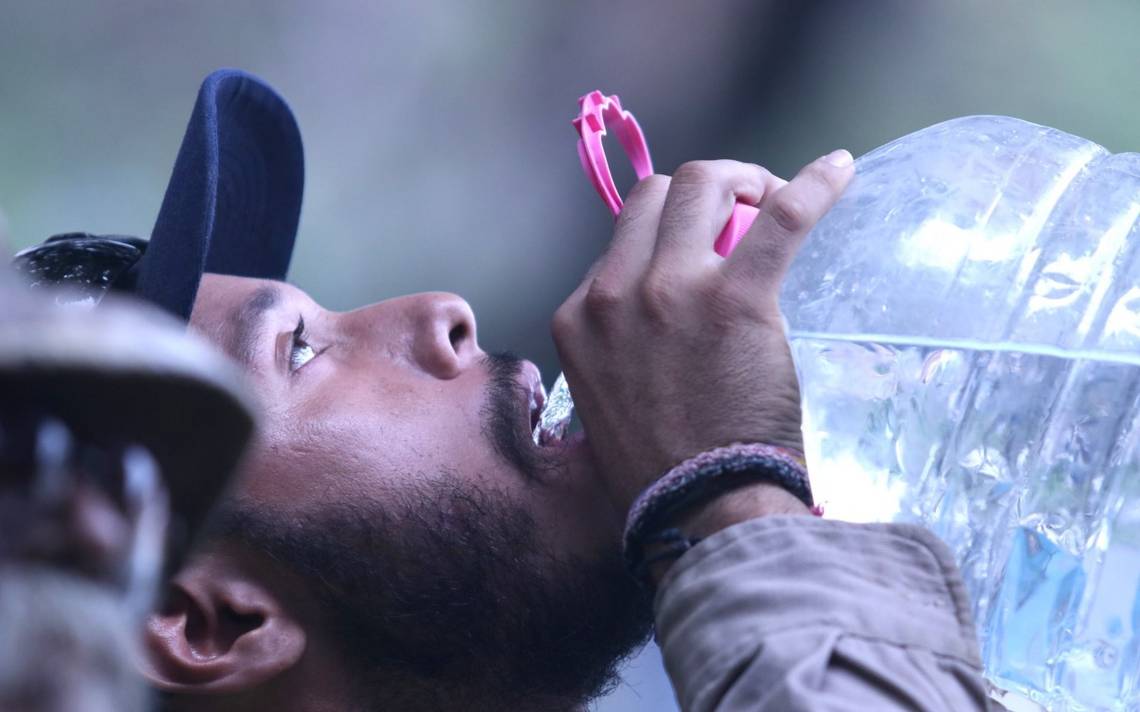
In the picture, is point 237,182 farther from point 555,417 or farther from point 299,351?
point 555,417

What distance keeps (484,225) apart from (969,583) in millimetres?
1551

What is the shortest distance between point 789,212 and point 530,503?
12.3 inches

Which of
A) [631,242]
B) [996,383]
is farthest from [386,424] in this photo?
[996,383]

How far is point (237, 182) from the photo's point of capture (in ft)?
4.29

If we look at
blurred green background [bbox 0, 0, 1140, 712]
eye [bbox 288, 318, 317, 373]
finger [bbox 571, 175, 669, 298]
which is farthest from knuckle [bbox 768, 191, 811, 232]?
blurred green background [bbox 0, 0, 1140, 712]

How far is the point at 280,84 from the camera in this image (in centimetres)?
237

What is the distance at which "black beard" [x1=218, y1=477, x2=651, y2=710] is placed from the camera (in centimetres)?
99

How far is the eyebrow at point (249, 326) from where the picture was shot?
1.04 m

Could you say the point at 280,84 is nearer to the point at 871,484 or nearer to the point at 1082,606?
the point at 871,484

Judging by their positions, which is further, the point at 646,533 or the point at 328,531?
the point at 328,531

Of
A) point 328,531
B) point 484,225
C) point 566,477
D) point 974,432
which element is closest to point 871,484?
point 974,432

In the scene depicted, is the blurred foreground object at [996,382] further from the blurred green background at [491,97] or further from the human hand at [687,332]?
the blurred green background at [491,97]

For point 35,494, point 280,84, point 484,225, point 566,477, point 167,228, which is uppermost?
point 35,494

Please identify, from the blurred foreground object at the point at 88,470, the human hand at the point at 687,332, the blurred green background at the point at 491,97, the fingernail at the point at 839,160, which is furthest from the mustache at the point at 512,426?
the blurred green background at the point at 491,97
